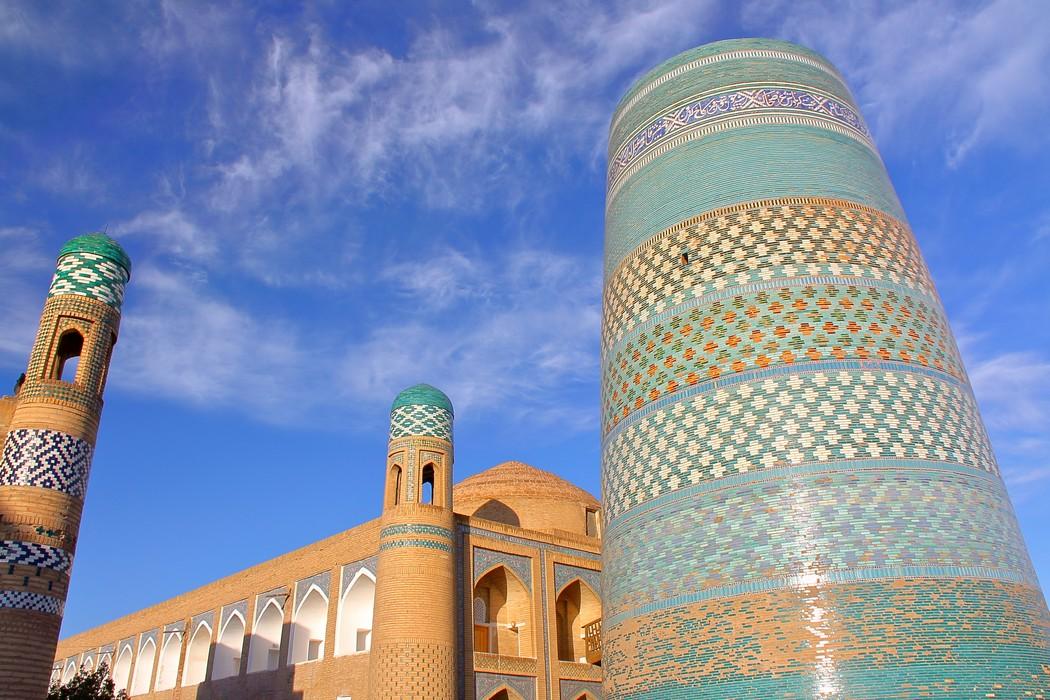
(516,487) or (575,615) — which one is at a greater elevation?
(516,487)

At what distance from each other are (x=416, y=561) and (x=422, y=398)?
2.23 meters

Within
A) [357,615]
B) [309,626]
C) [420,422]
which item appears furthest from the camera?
[309,626]

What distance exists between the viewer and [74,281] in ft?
22.1

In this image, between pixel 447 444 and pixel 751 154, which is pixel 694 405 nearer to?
pixel 751 154

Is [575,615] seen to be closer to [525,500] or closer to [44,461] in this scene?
[525,500]

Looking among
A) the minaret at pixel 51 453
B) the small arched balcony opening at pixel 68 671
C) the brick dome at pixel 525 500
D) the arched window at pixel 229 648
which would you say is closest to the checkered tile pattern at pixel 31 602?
the minaret at pixel 51 453

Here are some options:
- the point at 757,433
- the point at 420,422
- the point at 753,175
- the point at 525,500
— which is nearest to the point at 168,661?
the point at 525,500

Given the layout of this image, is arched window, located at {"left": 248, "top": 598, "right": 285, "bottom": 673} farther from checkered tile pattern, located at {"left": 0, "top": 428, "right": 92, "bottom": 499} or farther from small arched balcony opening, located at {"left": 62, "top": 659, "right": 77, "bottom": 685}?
small arched balcony opening, located at {"left": 62, "top": 659, "right": 77, "bottom": 685}

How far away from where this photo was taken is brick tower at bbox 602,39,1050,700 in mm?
4164

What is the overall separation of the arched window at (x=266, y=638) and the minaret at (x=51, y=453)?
7.33m

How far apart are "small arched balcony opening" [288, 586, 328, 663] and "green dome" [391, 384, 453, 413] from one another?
318 cm

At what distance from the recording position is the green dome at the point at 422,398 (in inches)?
443

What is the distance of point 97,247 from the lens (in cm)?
688

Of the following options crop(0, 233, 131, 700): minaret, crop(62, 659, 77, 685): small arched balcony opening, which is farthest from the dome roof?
crop(62, 659, 77, 685): small arched balcony opening
